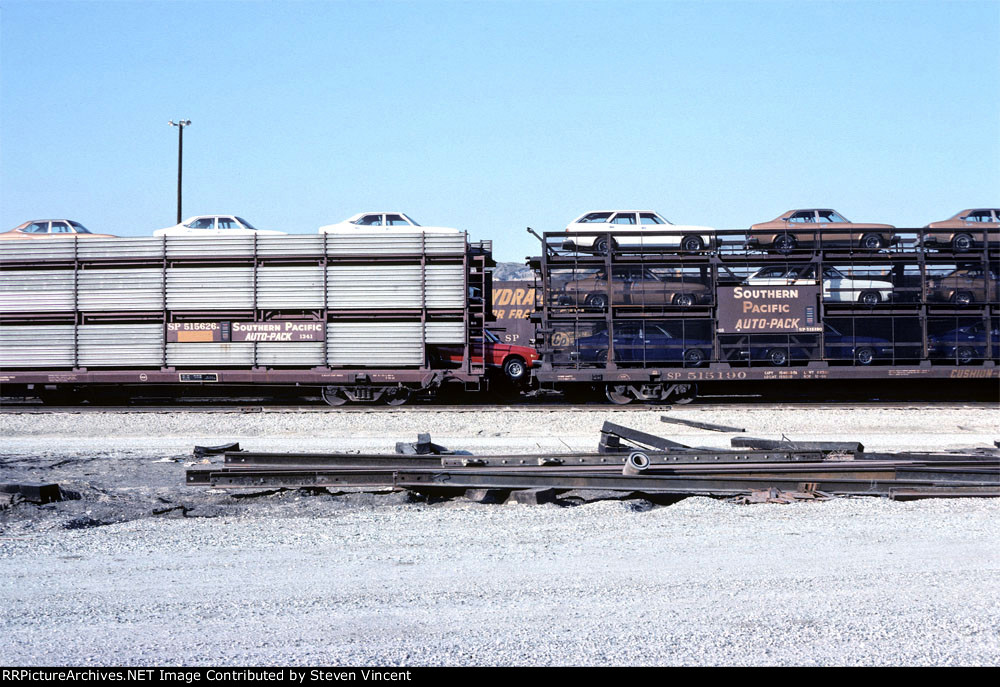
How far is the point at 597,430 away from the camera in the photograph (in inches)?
565

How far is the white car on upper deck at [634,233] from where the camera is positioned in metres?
19.8

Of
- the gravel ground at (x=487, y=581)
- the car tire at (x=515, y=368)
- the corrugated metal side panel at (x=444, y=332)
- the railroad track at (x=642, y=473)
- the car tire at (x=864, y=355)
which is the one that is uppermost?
the corrugated metal side panel at (x=444, y=332)

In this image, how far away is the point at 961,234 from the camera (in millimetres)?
20078

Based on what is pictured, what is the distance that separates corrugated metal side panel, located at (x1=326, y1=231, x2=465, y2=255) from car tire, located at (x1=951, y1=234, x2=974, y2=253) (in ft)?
38.1

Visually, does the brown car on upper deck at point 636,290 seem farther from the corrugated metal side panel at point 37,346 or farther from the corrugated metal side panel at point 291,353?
the corrugated metal side panel at point 37,346

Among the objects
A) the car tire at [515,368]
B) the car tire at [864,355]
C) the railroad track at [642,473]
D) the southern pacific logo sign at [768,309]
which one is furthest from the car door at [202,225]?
the car tire at [864,355]

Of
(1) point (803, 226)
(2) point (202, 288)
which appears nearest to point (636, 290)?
(1) point (803, 226)

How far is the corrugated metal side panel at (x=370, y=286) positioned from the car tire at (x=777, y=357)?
27.1 feet

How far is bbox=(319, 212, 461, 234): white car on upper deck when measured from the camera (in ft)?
68.0

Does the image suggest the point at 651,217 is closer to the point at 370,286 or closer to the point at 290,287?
the point at 370,286

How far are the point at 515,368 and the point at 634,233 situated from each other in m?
5.28

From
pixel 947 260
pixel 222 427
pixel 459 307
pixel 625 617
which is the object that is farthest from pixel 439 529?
pixel 947 260

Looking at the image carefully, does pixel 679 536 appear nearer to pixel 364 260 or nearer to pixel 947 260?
pixel 364 260
